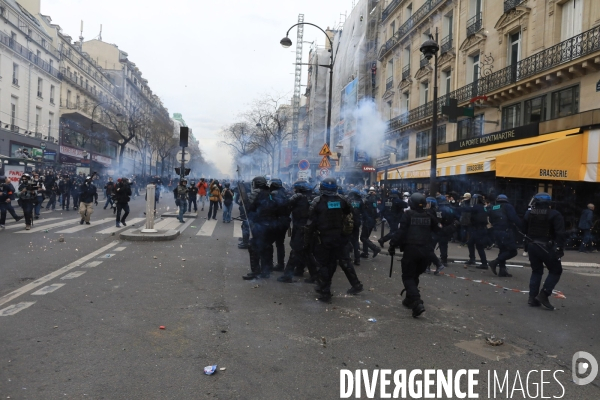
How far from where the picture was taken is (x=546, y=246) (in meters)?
6.10

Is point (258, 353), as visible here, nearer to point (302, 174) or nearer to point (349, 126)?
point (302, 174)

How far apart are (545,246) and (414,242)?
6.51ft

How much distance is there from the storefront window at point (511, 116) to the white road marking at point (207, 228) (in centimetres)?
1152

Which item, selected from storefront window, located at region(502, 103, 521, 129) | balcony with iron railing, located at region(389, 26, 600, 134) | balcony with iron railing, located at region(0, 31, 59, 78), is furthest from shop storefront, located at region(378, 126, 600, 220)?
balcony with iron railing, located at region(0, 31, 59, 78)

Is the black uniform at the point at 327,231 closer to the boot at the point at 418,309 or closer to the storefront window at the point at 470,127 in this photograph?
the boot at the point at 418,309

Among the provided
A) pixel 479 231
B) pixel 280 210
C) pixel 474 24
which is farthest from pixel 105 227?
pixel 474 24

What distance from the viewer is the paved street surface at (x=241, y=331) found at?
338 cm

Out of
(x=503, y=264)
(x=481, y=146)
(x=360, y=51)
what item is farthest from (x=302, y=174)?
(x=360, y=51)

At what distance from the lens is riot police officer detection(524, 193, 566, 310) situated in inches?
239

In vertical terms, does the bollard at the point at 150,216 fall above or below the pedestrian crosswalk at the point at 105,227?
above

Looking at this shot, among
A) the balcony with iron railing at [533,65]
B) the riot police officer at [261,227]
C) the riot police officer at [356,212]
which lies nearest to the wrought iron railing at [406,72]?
the balcony with iron railing at [533,65]

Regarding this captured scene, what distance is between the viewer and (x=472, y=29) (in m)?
19.1

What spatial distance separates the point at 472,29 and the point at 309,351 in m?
18.8

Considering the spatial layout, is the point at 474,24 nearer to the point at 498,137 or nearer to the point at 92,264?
the point at 498,137
